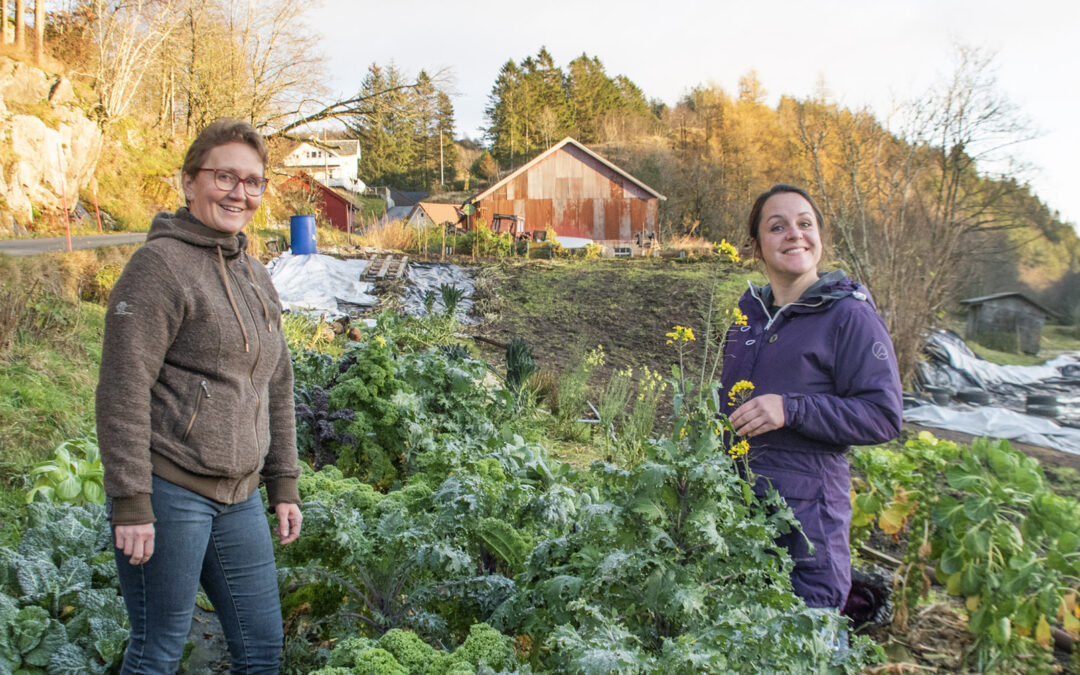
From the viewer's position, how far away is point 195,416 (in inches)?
61.4

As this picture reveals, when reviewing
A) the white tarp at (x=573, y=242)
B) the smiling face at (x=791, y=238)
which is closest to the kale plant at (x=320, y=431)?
the smiling face at (x=791, y=238)

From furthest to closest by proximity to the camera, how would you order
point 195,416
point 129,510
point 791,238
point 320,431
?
point 320,431 → point 791,238 → point 195,416 → point 129,510

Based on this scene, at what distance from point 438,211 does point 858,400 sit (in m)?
47.6

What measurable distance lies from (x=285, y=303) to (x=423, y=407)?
890cm

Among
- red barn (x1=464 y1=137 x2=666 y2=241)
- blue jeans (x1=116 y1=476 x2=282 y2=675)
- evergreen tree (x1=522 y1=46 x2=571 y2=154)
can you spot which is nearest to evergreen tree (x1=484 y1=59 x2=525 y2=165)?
evergreen tree (x1=522 y1=46 x2=571 y2=154)

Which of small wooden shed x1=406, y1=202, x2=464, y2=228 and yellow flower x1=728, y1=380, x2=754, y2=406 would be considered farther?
small wooden shed x1=406, y1=202, x2=464, y2=228

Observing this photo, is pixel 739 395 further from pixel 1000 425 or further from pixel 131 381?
pixel 1000 425

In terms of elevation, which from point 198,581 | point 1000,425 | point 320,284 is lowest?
point 1000,425

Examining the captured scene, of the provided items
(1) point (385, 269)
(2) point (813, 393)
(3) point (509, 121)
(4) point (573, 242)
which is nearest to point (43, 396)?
(2) point (813, 393)

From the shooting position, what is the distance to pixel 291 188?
1199 inches

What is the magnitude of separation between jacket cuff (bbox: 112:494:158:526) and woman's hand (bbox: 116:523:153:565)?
0.04 feet

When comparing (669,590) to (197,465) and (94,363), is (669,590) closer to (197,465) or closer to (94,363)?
(197,465)

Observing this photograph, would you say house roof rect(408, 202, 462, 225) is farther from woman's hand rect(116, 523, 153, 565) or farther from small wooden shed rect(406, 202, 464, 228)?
woman's hand rect(116, 523, 153, 565)

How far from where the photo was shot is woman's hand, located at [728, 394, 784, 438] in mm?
1770
